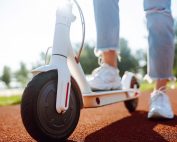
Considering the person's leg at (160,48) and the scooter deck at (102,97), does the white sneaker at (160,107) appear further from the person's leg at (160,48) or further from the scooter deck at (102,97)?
the scooter deck at (102,97)

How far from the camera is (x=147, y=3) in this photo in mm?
2461

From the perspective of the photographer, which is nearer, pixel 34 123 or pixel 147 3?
pixel 34 123

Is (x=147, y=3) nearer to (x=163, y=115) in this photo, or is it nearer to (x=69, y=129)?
(x=163, y=115)

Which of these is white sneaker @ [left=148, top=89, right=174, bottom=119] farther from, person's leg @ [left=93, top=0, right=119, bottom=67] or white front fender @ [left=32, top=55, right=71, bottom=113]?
white front fender @ [left=32, top=55, right=71, bottom=113]

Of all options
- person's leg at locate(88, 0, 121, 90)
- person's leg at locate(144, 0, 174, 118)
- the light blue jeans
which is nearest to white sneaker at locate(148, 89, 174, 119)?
person's leg at locate(144, 0, 174, 118)

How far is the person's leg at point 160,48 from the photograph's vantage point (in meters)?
2.42

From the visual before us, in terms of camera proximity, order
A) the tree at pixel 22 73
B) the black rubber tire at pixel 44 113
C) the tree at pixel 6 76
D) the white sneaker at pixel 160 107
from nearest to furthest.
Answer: the black rubber tire at pixel 44 113 → the white sneaker at pixel 160 107 → the tree at pixel 22 73 → the tree at pixel 6 76

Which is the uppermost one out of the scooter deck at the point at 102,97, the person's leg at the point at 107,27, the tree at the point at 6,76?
the person's leg at the point at 107,27

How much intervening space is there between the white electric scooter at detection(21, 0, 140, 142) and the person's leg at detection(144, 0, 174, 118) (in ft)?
2.42

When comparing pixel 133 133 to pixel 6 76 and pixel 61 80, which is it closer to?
pixel 61 80

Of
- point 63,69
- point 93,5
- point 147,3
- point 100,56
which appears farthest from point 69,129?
point 147,3

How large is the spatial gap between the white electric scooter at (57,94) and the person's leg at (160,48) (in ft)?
2.42

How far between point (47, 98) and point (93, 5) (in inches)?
38.5

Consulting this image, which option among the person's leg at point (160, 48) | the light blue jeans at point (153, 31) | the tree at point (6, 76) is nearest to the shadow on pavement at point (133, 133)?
the person's leg at point (160, 48)
